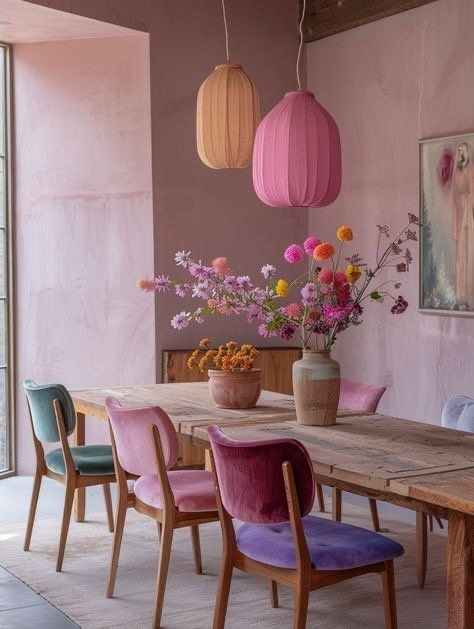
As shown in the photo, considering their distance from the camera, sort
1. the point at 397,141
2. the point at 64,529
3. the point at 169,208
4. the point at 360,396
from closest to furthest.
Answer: the point at 64,529 < the point at 360,396 < the point at 397,141 < the point at 169,208

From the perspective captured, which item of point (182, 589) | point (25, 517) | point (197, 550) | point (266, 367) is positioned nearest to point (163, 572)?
point (182, 589)

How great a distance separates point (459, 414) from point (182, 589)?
1.35m

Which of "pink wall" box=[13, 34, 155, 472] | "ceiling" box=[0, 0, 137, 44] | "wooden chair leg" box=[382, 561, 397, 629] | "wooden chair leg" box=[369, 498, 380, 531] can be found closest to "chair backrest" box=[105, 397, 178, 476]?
"wooden chair leg" box=[382, 561, 397, 629]

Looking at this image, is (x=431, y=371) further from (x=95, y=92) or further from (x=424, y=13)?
(x=95, y=92)

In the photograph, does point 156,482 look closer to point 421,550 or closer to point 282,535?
point 282,535

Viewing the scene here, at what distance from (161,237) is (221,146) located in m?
1.69

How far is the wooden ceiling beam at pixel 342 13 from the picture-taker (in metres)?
5.75

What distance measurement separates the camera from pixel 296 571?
294 cm

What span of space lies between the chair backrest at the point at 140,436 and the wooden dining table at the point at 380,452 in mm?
160

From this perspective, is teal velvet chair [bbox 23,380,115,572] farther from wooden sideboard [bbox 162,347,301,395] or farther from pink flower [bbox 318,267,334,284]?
wooden sideboard [bbox 162,347,301,395]

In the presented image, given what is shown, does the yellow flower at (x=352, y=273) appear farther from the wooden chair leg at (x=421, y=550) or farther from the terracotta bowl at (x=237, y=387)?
the wooden chair leg at (x=421, y=550)

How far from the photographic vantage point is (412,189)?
5.70 m

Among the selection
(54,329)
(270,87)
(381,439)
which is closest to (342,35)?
(270,87)

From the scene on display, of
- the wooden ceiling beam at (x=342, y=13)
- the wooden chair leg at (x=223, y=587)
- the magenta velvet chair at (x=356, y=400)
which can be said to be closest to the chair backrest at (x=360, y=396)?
the magenta velvet chair at (x=356, y=400)
